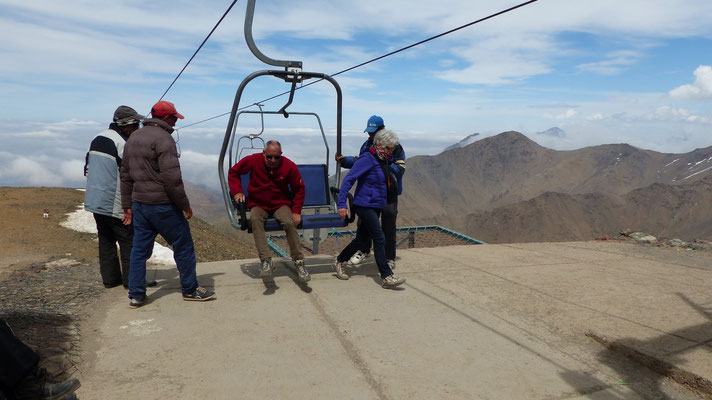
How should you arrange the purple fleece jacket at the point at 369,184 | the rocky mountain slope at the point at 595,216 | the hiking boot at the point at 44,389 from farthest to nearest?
1. the rocky mountain slope at the point at 595,216
2. the purple fleece jacket at the point at 369,184
3. the hiking boot at the point at 44,389

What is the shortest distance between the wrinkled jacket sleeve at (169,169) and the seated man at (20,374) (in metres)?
1.86

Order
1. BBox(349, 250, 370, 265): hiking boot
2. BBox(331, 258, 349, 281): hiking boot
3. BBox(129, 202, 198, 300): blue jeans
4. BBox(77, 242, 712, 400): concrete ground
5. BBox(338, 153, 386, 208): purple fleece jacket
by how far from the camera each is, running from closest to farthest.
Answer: BBox(77, 242, 712, 400): concrete ground, BBox(129, 202, 198, 300): blue jeans, BBox(338, 153, 386, 208): purple fleece jacket, BBox(331, 258, 349, 281): hiking boot, BBox(349, 250, 370, 265): hiking boot

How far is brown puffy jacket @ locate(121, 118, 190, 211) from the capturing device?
4.10 metres

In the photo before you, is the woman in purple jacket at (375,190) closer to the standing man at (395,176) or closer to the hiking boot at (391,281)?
the hiking boot at (391,281)

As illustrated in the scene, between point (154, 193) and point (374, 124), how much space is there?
2.54 meters

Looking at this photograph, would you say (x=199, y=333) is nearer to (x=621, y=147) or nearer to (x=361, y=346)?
(x=361, y=346)

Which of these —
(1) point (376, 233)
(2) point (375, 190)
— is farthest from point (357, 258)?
(2) point (375, 190)

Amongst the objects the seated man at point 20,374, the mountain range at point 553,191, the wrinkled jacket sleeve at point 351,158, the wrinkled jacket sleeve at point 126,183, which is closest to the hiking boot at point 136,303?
the wrinkled jacket sleeve at point 126,183

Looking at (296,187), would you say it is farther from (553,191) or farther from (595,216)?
(553,191)

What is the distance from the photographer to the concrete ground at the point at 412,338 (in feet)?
9.72

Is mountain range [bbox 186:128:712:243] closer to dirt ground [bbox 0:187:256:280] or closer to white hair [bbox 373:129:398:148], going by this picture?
dirt ground [bbox 0:187:256:280]

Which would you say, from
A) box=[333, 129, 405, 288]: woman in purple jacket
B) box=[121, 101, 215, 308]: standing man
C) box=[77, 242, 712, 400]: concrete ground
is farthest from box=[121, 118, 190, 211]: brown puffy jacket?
box=[333, 129, 405, 288]: woman in purple jacket

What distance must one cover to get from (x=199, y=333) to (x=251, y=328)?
1.26 feet

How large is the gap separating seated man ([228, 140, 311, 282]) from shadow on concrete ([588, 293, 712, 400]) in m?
2.69
